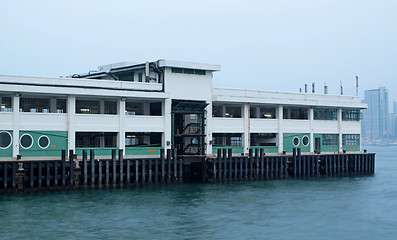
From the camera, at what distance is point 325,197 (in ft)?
175

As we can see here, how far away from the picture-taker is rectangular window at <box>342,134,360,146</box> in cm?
8031

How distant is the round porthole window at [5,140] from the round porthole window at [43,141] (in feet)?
9.51

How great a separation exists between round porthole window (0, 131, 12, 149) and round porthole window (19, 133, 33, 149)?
3.62 ft

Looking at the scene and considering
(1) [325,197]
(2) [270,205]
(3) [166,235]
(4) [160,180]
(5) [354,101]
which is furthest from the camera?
(5) [354,101]

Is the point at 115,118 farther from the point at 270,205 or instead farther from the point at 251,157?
the point at 270,205

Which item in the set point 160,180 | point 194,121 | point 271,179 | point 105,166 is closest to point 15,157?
point 105,166

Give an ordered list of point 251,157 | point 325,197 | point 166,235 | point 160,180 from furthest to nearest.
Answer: point 251,157 < point 160,180 < point 325,197 < point 166,235

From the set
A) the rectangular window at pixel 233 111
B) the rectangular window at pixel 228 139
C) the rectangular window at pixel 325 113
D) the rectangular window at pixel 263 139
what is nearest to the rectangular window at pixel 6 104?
the rectangular window at pixel 228 139

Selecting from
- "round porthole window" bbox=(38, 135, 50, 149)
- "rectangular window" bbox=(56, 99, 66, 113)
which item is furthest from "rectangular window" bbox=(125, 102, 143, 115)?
"round porthole window" bbox=(38, 135, 50, 149)

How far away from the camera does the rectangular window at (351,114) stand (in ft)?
265

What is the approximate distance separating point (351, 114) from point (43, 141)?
4520cm

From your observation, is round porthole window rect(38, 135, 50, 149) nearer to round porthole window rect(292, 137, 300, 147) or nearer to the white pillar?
the white pillar

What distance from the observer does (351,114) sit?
81500 millimetres

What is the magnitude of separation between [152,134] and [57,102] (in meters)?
11.2
